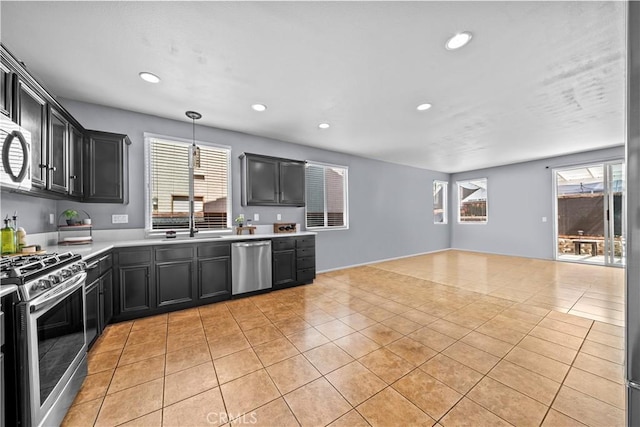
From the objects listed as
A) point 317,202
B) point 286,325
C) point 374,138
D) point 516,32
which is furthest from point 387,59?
point 317,202

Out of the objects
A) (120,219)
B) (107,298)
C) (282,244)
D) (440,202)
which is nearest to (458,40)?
(282,244)

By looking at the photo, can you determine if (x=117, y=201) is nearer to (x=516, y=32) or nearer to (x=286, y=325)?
(x=286, y=325)

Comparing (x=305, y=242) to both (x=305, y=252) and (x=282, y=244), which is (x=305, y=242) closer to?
(x=305, y=252)

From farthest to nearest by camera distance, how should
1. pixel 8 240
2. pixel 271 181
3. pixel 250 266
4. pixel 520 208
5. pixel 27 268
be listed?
pixel 520 208 → pixel 271 181 → pixel 250 266 → pixel 8 240 → pixel 27 268

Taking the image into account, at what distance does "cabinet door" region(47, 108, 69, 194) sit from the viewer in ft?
7.62

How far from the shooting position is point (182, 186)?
3859 mm

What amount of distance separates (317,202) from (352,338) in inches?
129

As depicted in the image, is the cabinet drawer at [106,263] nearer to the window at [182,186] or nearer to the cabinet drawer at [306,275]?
the window at [182,186]

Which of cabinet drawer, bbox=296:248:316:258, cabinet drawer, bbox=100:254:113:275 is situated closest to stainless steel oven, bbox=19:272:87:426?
cabinet drawer, bbox=100:254:113:275

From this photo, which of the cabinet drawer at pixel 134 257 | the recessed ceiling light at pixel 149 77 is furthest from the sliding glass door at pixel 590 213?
the cabinet drawer at pixel 134 257

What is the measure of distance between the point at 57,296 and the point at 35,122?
1647mm

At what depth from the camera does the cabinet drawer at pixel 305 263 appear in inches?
171

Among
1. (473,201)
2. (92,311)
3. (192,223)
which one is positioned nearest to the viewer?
(92,311)

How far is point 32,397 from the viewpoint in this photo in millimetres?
1281
